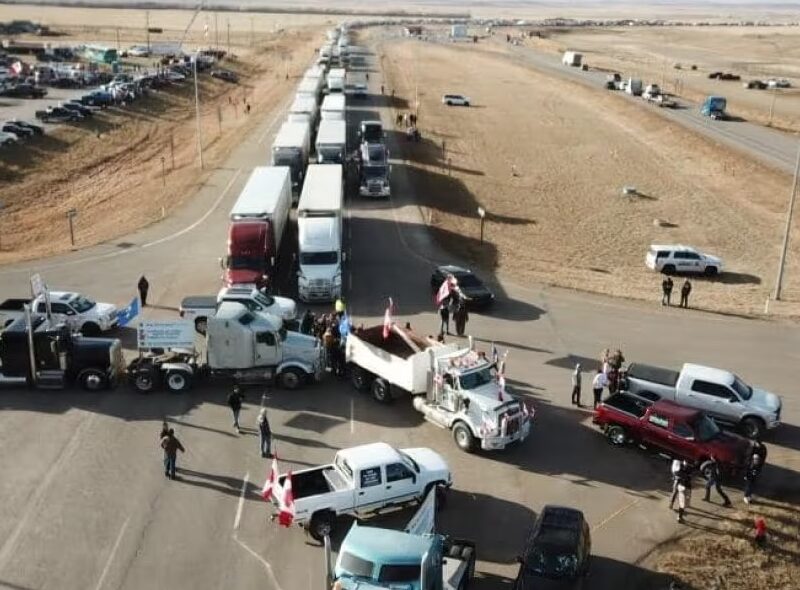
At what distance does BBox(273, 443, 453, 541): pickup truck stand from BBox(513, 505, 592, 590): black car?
10.1 ft

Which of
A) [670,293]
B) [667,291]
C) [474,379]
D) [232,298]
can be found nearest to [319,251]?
[232,298]

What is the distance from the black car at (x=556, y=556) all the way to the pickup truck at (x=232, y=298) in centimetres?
1451

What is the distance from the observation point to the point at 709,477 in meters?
20.5

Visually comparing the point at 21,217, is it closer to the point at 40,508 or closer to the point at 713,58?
the point at 40,508

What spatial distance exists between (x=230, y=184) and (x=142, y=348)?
27.7m

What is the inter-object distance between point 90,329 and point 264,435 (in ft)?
35.6

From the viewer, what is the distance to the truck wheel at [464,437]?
22.3 m

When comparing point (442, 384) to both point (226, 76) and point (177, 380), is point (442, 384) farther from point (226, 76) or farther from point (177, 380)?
point (226, 76)

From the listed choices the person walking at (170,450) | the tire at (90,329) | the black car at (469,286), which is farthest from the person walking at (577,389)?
the tire at (90,329)

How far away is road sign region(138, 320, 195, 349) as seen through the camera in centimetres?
2573

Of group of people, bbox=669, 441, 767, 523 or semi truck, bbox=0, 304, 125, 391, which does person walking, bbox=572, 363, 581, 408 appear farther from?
semi truck, bbox=0, 304, 125, 391

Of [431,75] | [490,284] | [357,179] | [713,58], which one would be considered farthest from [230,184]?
[713,58]

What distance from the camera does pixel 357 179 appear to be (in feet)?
171

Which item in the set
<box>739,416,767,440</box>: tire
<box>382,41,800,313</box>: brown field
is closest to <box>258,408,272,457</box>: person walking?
<box>739,416,767,440</box>: tire
